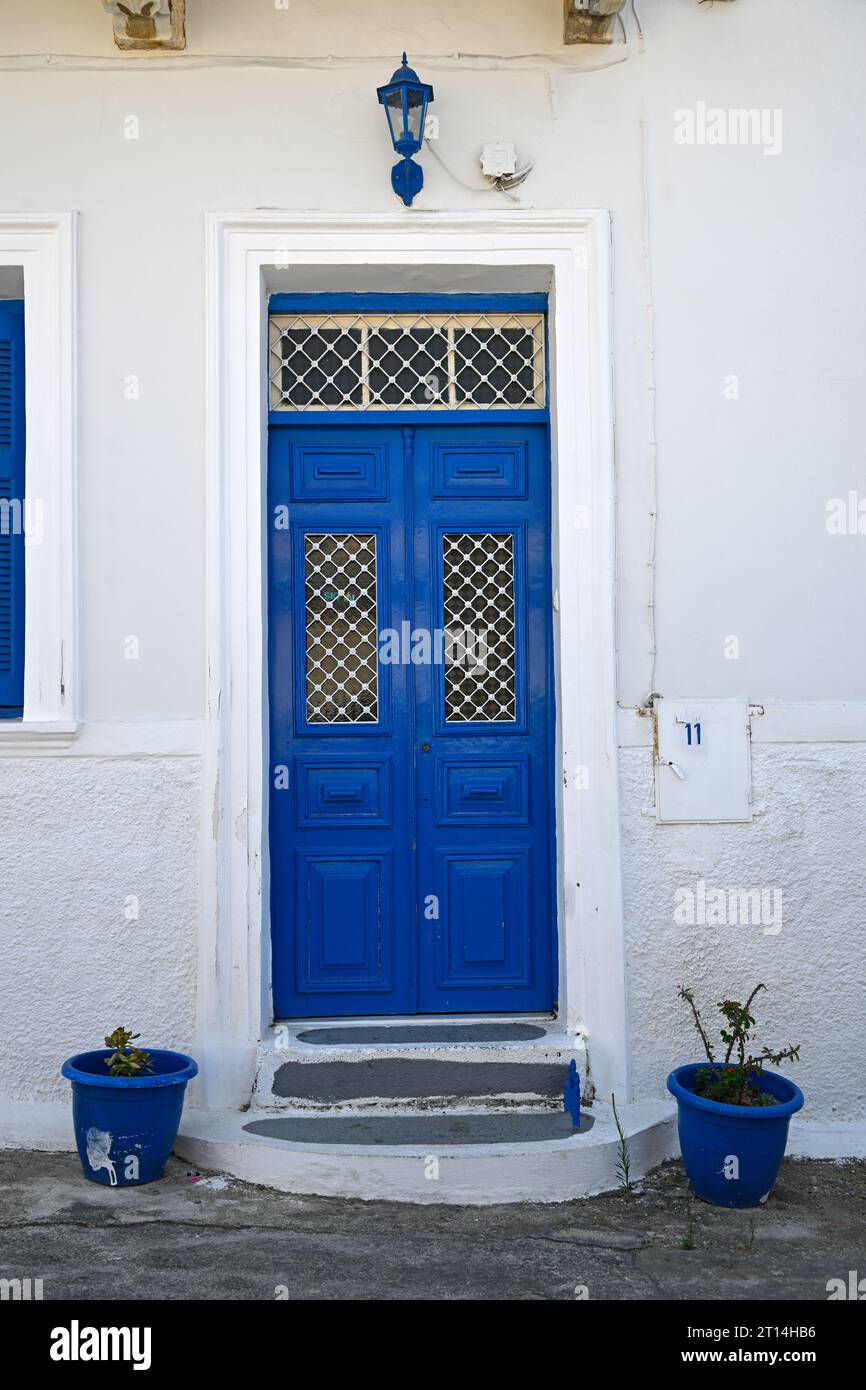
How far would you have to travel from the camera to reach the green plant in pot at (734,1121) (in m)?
4.30

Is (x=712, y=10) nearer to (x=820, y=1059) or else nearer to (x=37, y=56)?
(x=37, y=56)

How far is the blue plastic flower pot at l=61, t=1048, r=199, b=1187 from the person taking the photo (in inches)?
170

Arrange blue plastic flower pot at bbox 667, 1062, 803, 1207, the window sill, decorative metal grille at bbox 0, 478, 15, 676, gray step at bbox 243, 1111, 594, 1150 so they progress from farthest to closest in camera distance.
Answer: decorative metal grille at bbox 0, 478, 15, 676 → the window sill → gray step at bbox 243, 1111, 594, 1150 → blue plastic flower pot at bbox 667, 1062, 803, 1207

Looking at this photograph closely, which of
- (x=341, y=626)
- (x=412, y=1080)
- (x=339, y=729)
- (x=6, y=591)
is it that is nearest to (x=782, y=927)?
(x=412, y=1080)

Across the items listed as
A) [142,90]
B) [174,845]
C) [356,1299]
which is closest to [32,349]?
[142,90]

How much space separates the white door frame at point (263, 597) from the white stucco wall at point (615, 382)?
8cm

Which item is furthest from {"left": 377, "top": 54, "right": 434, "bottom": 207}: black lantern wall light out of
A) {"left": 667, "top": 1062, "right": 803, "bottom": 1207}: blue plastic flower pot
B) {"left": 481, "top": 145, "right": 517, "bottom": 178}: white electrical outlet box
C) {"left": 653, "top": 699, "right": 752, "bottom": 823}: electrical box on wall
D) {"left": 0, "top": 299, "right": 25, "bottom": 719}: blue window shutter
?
{"left": 667, "top": 1062, "right": 803, "bottom": 1207}: blue plastic flower pot

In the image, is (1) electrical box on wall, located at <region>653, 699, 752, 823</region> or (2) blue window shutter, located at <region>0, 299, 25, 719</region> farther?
(2) blue window shutter, located at <region>0, 299, 25, 719</region>

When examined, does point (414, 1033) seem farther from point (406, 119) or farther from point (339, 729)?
point (406, 119)

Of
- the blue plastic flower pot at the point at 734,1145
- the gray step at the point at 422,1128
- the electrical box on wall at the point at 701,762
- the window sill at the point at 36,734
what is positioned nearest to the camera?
the blue plastic flower pot at the point at 734,1145

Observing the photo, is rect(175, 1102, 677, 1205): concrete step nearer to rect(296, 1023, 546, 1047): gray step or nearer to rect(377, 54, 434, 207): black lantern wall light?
rect(296, 1023, 546, 1047): gray step

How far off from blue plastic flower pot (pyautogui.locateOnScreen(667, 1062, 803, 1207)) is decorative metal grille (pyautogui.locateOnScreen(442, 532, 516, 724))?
1666 millimetres

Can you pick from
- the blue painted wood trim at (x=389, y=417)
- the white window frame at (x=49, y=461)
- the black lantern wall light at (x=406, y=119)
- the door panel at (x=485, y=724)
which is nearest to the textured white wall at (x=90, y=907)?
the white window frame at (x=49, y=461)

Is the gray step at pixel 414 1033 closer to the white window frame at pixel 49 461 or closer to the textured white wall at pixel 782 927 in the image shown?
the textured white wall at pixel 782 927
